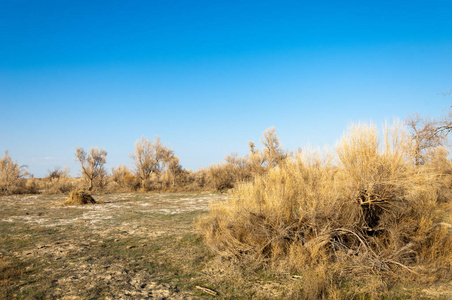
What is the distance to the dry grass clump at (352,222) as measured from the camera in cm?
493

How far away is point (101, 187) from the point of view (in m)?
26.6

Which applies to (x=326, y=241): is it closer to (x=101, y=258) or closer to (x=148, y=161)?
(x=101, y=258)

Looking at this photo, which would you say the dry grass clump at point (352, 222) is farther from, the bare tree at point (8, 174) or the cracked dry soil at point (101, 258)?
the bare tree at point (8, 174)

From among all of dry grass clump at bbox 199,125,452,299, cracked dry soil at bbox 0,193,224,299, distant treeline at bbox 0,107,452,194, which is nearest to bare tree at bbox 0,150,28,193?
distant treeline at bbox 0,107,452,194

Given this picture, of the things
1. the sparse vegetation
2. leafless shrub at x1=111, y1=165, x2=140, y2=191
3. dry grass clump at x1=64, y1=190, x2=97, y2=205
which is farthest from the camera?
leafless shrub at x1=111, y1=165, x2=140, y2=191

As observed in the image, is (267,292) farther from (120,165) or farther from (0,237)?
(120,165)

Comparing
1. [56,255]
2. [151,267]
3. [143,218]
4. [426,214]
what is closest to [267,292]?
[151,267]

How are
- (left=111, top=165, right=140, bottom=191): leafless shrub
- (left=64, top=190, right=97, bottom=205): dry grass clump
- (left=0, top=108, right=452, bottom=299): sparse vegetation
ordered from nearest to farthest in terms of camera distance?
(left=0, top=108, right=452, bottom=299): sparse vegetation < (left=64, top=190, right=97, bottom=205): dry grass clump < (left=111, top=165, right=140, bottom=191): leafless shrub

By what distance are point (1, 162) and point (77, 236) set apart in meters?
20.7

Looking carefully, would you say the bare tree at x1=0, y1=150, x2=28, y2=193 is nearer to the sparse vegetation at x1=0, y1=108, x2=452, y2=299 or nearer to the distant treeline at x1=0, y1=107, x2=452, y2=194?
the distant treeline at x1=0, y1=107, x2=452, y2=194

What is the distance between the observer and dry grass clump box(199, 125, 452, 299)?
16.2 ft

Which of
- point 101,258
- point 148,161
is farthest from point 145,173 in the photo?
point 101,258

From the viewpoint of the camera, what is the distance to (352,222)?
17.7 feet

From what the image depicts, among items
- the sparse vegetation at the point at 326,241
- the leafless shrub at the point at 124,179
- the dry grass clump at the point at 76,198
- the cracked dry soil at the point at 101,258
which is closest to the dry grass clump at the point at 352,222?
the sparse vegetation at the point at 326,241
